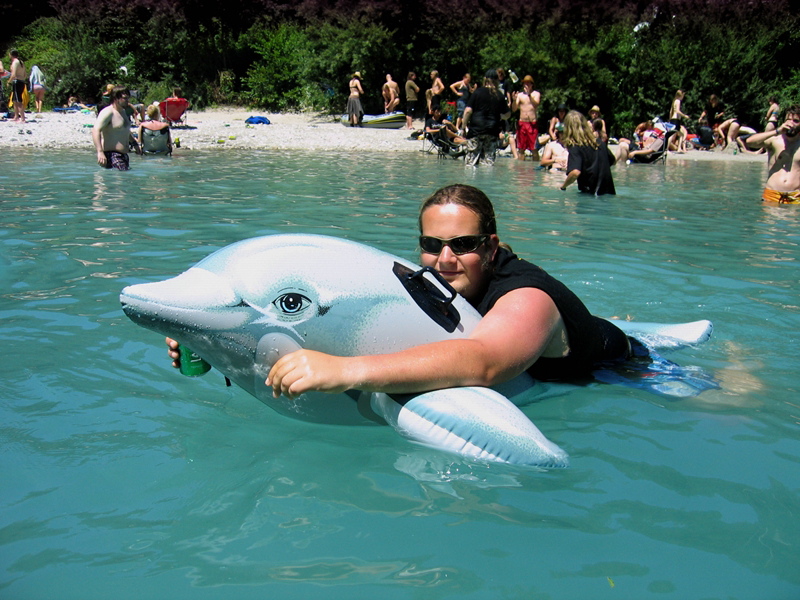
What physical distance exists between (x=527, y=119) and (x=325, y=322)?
16287 mm

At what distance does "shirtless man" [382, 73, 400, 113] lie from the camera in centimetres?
2464

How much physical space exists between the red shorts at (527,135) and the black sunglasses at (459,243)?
15525 mm

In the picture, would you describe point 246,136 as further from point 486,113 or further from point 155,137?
point 486,113

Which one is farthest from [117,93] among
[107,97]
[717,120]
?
[717,120]

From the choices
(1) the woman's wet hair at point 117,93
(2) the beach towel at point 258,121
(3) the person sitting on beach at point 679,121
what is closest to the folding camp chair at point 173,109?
(2) the beach towel at point 258,121

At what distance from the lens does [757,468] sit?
261cm

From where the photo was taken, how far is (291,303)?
93.8 inches

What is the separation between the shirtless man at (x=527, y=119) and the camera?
17.5 m

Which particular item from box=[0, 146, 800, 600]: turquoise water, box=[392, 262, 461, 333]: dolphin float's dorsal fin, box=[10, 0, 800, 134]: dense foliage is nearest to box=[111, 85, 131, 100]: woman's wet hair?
box=[0, 146, 800, 600]: turquoise water

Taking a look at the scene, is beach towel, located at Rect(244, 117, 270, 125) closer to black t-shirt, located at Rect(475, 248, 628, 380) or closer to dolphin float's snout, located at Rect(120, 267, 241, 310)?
black t-shirt, located at Rect(475, 248, 628, 380)

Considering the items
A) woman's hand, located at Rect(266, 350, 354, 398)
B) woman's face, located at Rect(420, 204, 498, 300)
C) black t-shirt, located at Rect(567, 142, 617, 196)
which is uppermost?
black t-shirt, located at Rect(567, 142, 617, 196)

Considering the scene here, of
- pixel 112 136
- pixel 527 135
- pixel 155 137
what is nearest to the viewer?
pixel 112 136

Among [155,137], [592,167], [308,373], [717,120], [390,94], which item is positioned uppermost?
[390,94]

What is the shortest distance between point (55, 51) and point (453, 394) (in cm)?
3222
